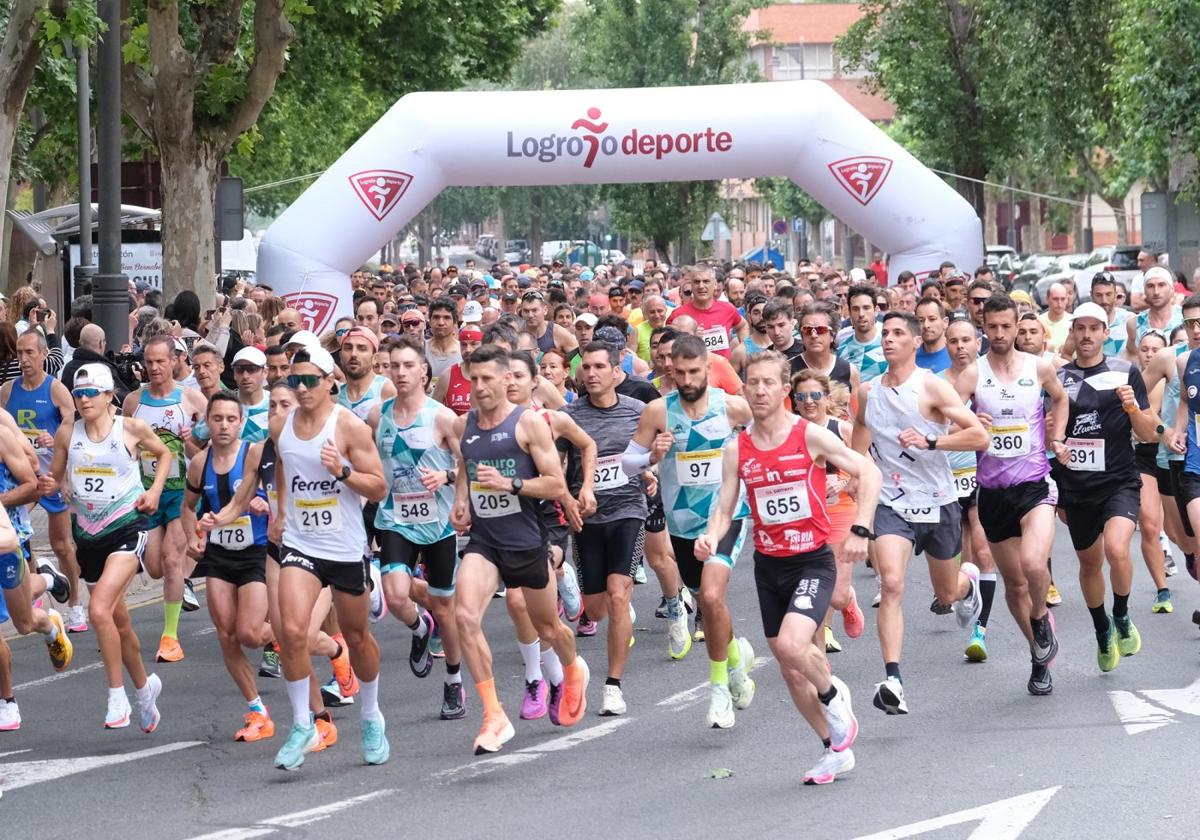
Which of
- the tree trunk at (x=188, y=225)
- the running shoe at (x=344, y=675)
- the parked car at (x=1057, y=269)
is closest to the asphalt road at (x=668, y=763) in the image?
the running shoe at (x=344, y=675)

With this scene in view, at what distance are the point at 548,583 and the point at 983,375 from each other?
2.63 meters

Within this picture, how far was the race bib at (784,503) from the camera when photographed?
830cm

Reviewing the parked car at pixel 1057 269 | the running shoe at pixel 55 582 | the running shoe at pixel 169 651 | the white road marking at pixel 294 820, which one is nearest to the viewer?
the white road marking at pixel 294 820

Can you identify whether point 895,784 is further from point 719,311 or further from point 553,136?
point 553,136

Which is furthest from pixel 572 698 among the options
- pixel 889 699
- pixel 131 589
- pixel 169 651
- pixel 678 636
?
pixel 131 589

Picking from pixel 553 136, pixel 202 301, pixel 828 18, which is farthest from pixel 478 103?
pixel 828 18

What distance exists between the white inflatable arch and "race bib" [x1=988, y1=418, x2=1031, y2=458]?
32.7 ft

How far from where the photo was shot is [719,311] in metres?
16.5

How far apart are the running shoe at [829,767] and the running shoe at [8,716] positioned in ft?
12.8

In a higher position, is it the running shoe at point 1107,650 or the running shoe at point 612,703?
the running shoe at point 1107,650

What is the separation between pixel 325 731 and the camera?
359 inches

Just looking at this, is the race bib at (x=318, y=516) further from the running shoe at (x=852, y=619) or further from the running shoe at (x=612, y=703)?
the running shoe at (x=852, y=619)

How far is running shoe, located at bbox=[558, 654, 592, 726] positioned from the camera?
934 centimetres

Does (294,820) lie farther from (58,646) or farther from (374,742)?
(58,646)
